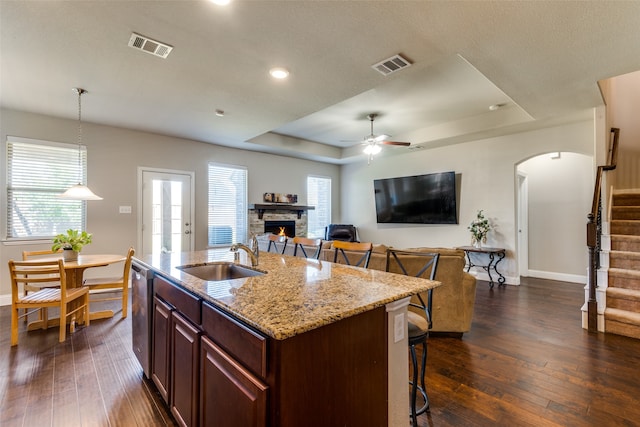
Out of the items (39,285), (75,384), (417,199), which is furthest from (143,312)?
(417,199)

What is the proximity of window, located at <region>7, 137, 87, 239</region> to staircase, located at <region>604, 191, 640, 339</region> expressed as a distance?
23.5ft

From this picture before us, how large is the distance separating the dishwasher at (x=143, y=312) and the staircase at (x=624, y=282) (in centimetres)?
443

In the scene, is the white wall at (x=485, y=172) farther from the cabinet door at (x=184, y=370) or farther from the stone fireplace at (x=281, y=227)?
the cabinet door at (x=184, y=370)

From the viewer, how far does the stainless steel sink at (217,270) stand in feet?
7.25

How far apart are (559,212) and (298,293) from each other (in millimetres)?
6322

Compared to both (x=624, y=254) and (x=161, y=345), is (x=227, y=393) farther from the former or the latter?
(x=624, y=254)

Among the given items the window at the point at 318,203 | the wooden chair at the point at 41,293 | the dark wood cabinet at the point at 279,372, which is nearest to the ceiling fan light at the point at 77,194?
the wooden chair at the point at 41,293

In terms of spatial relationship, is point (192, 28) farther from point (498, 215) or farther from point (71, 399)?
point (498, 215)

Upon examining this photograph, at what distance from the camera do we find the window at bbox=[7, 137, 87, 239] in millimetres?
4285

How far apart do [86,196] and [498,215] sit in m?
6.45

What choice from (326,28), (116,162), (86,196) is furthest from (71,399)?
(116,162)

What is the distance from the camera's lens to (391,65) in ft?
9.46

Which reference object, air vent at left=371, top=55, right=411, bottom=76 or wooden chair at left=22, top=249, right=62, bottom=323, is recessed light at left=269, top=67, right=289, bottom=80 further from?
wooden chair at left=22, top=249, right=62, bottom=323

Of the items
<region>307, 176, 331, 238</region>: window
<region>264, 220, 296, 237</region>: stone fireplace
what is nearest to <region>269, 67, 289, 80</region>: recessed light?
<region>264, 220, 296, 237</region>: stone fireplace
